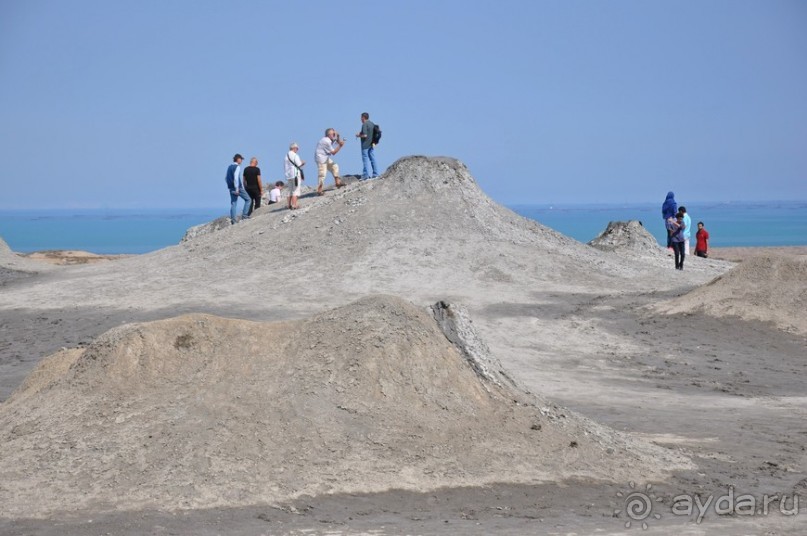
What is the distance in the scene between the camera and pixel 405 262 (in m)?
22.5

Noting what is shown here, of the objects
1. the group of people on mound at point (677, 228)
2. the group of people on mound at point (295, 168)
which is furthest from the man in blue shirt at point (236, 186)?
the group of people on mound at point (677, 228)

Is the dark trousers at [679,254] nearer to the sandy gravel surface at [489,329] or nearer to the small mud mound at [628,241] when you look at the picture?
the sandy gravel surface at [489,329]

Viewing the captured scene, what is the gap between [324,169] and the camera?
84.5 feet

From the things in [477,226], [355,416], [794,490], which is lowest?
[794,490]

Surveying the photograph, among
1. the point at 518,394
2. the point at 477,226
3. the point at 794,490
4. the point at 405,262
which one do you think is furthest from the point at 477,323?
the point at 794,490

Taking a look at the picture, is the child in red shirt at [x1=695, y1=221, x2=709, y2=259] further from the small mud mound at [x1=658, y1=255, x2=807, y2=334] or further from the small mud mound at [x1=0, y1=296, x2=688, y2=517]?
A: the small mud mound at [x1=0, y1=296, x2=688, y2=517]

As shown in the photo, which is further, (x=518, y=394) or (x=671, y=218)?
(x=671, y=218)

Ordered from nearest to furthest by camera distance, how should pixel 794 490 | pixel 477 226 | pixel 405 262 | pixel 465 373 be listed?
pixel 794 490, pixel 465 373, pixel 405 262, pixel 477 226

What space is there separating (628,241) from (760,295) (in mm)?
11654

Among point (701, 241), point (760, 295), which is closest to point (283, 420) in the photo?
point (760, 295)

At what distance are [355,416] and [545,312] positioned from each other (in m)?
10.4

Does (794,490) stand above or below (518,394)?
below

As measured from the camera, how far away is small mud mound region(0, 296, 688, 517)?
8938 mm

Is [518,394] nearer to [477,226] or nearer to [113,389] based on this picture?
[113,389]
